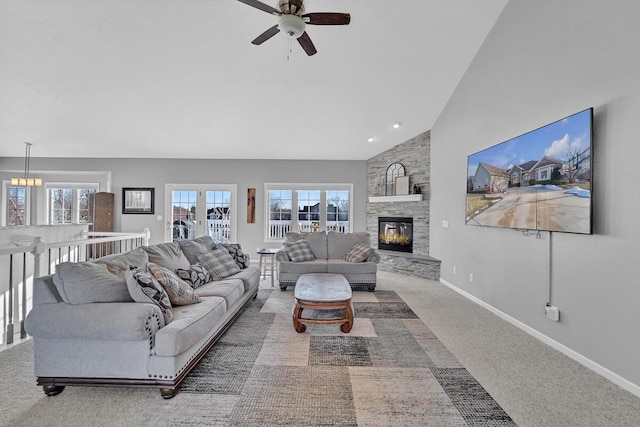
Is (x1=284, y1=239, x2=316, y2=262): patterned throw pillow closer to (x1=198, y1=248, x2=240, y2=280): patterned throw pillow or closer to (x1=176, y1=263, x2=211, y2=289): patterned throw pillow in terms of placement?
(x1=198, y1=248, x2=240, y2=280): patterned throw pillow

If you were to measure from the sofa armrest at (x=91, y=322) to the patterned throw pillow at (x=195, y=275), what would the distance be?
3.67 feet

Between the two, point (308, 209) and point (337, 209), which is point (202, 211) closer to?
point (308, 209)

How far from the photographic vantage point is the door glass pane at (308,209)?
7605 mm

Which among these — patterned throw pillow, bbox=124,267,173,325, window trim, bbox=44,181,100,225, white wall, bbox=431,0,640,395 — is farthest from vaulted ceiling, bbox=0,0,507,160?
patterned throw pillow, bbox=124,267,173,325

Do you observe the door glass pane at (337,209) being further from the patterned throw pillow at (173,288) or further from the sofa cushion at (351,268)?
the patterned throw pillow at (173,288)

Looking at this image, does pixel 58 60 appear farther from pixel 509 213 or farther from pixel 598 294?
pixel 598 294

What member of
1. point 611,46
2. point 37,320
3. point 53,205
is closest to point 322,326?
point 37,320

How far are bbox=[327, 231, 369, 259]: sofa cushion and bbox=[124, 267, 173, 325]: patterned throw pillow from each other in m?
3.49

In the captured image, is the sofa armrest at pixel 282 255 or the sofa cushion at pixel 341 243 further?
the sofa cushion at pixel 341 243

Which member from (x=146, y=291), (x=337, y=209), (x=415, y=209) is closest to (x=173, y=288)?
(x=146, y=291)

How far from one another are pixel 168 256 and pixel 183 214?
15.4 feet

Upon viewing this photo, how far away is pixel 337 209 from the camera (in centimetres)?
762

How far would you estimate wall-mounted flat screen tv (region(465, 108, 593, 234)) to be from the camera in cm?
252

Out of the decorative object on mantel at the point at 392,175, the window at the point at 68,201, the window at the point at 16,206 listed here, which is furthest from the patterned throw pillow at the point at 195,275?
the window at the point at 16,206
